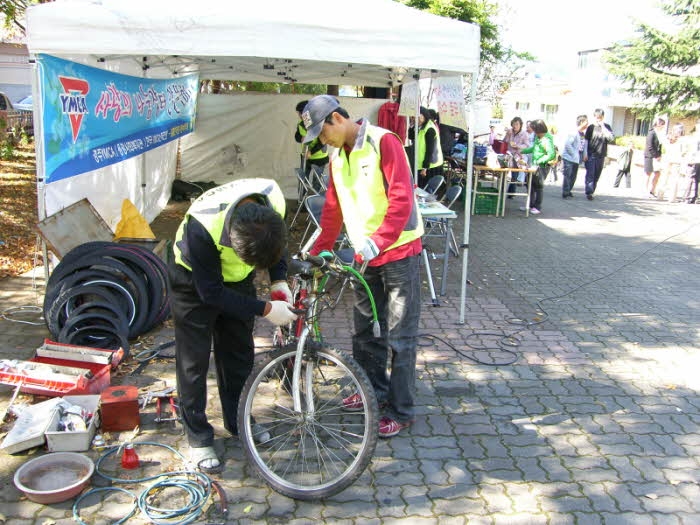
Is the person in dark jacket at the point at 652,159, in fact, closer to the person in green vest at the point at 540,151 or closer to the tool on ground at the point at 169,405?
the person in green vest at the point at 540,151

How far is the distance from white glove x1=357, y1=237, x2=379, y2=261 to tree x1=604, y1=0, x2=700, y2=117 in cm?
2240

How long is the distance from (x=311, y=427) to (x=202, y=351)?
2.15ft

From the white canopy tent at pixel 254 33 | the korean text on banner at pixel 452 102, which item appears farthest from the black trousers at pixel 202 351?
the korean text on banner at pixel 452 102

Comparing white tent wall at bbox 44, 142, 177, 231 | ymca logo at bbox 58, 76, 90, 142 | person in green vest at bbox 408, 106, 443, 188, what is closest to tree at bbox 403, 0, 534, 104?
person in green vest at bbox 408, 106, 443, 188

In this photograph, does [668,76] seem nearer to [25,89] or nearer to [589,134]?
[589,134]

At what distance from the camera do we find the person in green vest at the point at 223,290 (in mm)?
2455

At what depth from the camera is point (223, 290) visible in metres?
2.70

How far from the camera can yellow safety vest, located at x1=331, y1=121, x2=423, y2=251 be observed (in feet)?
10.3

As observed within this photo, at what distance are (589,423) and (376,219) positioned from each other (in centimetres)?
186

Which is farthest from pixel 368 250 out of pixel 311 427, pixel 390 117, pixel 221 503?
pixel 390 117

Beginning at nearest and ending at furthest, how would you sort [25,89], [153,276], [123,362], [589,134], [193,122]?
1. [123,362]
2. [153,276]
3. [193,122]
4. [589,134]
5. [25,89]

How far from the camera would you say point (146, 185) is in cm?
865

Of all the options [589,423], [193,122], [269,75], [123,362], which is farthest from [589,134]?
[123,362]

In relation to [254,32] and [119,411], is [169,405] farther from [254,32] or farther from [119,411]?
[254,32]
